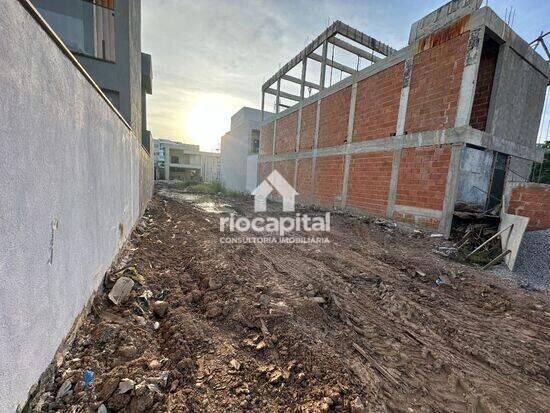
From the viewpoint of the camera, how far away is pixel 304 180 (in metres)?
11.6

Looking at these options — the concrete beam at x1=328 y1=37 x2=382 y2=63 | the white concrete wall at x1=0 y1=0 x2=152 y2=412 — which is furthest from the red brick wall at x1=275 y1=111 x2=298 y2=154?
the white concrete wall at x1=0 y1=0 x2=152 y2=412

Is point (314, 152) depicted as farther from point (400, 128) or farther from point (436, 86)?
point (436, 86)

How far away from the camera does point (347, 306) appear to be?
282cm

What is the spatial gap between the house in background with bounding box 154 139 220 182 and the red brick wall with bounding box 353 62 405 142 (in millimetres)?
28466

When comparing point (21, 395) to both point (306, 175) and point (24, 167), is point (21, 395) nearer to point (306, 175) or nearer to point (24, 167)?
point (24, 167)

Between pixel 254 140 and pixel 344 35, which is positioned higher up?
pixel 344 35

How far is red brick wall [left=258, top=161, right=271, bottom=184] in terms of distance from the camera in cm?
1567

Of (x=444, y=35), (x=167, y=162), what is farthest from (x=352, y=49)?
(x=167, y=162)

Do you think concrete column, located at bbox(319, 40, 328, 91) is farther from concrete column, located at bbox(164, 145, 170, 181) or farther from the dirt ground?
concrete column, located at bbox(164, 145, 170, 181)

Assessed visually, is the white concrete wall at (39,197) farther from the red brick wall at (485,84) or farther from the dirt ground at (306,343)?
the red brick wall at (485,84)

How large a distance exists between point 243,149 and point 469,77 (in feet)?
55.5

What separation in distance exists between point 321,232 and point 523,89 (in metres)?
6.88

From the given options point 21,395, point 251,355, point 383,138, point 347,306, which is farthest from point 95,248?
point 383,138

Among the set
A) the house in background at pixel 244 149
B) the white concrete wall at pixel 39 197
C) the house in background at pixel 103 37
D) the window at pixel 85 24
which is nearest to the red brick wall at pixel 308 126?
the house in background at pixel 244 149
